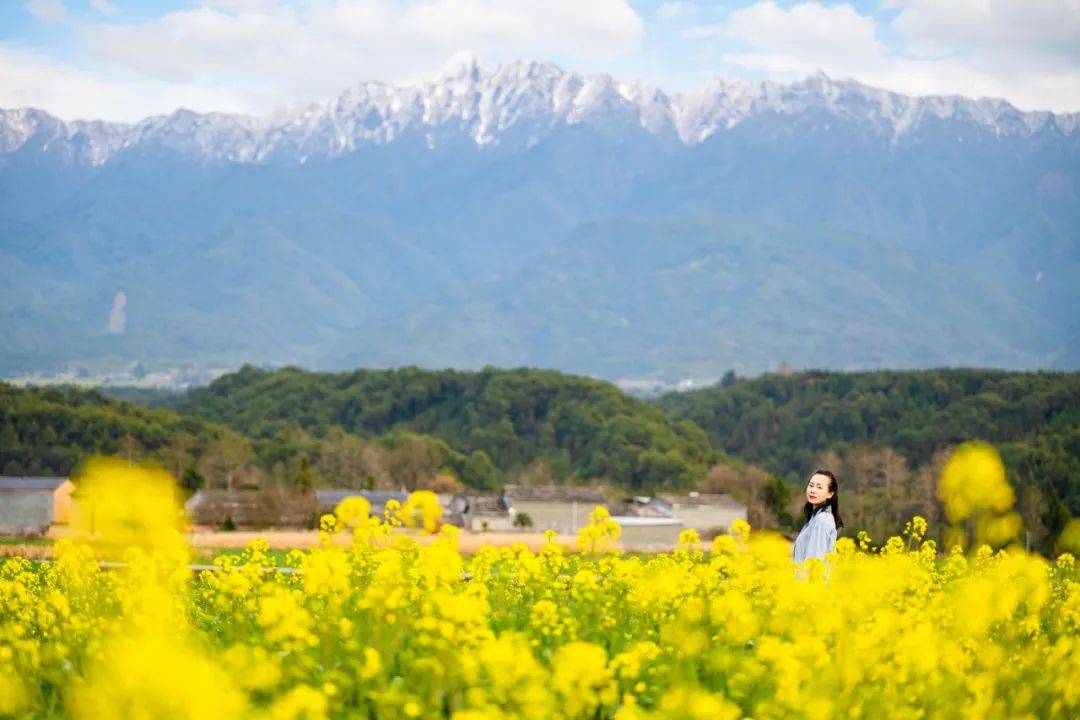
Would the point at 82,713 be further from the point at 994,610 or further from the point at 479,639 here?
the point at 994,610

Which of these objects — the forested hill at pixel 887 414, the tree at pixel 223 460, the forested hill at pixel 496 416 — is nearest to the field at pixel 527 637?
the tree at pixel 223 460

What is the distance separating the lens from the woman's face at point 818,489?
9734 mm

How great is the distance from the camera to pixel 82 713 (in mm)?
5637

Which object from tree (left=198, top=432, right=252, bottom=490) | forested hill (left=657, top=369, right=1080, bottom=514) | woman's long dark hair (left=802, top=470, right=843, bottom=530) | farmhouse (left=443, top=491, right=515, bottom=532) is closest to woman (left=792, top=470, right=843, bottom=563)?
woman's long dark hair (left=802, top=470, right=843, bottom=530)

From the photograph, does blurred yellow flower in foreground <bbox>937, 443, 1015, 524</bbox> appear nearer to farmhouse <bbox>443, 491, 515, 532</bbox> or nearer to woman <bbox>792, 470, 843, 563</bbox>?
woman <bbox>792, 470, 843, 563</bbox>

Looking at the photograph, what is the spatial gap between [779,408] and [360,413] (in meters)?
32.8

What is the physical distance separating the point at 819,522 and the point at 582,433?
248ft

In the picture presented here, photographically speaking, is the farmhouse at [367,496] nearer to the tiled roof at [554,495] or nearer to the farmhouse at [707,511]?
the tiled roof at [554,495]

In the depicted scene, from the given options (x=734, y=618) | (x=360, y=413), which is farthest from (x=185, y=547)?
(x=360, y=413)

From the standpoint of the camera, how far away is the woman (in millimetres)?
9555

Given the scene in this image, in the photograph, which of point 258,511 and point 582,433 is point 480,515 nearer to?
point 258,511

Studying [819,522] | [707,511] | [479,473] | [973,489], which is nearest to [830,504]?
[819,522]

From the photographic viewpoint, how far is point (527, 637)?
739 cm

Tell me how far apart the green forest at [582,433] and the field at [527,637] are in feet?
101
